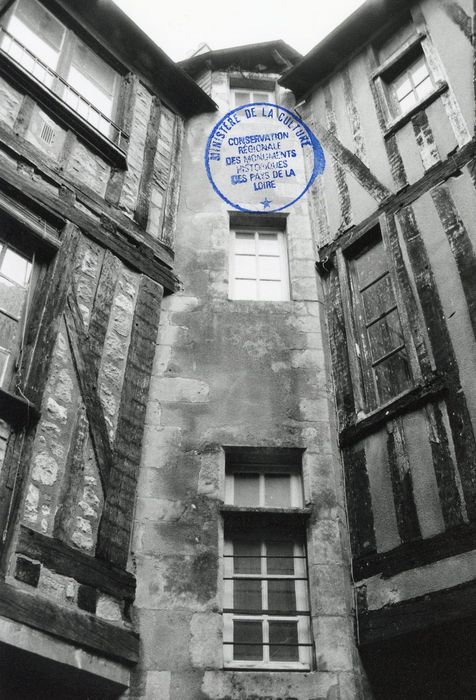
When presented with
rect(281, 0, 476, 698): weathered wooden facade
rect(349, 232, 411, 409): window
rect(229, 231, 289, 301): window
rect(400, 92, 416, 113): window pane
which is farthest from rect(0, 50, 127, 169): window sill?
rect(400, 92, 416, 113): window pane

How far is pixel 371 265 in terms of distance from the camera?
19.0ft

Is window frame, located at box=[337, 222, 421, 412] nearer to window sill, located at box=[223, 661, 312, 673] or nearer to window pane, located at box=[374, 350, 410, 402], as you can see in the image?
window pane, located at box=[374, 350, 410, 402]

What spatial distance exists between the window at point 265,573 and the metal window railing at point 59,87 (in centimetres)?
349

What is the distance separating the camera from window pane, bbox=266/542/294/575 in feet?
15.0

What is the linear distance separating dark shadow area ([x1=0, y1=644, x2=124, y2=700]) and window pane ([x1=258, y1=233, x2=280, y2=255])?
4225 millimetres

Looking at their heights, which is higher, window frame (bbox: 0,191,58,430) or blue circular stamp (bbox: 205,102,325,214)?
blue circular stamp (bbox: 205,102,325,214)

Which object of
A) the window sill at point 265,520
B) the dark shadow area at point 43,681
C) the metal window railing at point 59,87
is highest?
the metal window railing at point 59,87

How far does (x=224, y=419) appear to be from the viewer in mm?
5145

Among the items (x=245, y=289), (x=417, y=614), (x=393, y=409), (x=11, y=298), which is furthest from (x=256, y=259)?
(x=417, y=614)

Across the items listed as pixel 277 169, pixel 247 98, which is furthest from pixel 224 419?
pixel 247 98

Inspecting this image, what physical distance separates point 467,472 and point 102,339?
2742 mm

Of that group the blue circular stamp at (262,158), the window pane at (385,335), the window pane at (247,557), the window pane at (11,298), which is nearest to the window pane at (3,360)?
the window pane at (11,298)

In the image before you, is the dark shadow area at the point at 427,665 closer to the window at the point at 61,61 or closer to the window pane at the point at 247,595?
the window pane at the point at 247,595

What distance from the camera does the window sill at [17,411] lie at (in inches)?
159
